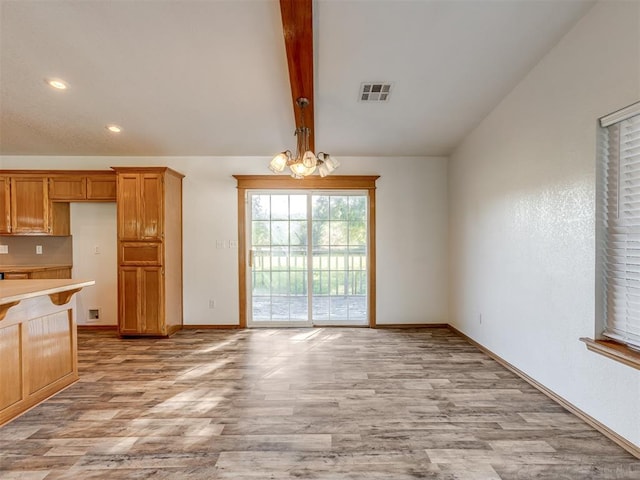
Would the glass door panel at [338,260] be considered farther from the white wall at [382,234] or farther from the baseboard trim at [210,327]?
the baseboard trim at [210,327]

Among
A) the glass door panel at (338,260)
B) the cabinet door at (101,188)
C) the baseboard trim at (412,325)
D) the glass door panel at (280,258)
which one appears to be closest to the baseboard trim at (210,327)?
the glass door panel at (280,258)

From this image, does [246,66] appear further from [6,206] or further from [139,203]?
[6,206]

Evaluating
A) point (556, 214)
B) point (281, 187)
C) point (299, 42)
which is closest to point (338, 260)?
point (281, 187)

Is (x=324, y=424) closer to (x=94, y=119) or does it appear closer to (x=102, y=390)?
(x=102, y=390)

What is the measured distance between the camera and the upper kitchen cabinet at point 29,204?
3922 millimetres

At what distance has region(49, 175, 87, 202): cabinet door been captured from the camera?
3.96 m

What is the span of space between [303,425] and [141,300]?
286cm

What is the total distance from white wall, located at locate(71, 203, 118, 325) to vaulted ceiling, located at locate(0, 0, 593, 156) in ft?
3.19

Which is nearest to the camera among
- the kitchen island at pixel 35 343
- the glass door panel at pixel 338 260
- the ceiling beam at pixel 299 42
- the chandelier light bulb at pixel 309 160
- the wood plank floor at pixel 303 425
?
the wood plank floor at pixel 303 425

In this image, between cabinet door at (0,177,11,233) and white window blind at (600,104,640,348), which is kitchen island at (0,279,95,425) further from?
white window blind at (600,104,640,348)

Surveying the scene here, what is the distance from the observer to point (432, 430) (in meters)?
1.97

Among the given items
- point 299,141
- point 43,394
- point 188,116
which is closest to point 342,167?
point 299,141

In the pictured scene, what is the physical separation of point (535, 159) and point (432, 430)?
2.35 meters

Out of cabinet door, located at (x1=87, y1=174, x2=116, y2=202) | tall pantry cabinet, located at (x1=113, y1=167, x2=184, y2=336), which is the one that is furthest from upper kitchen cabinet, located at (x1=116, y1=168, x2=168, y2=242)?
cabinet door, located at (x1=87, y1=174, x2=116, y2=202)
